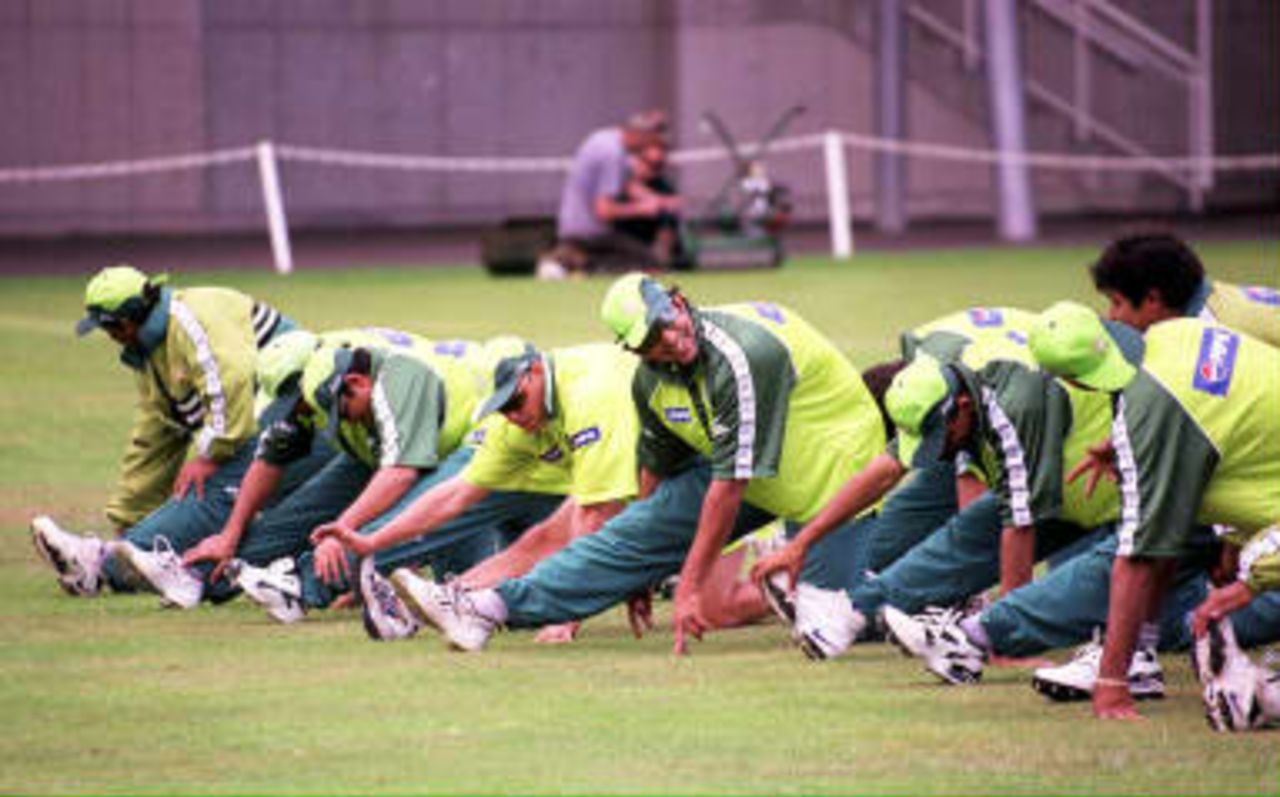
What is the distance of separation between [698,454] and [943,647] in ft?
5.10

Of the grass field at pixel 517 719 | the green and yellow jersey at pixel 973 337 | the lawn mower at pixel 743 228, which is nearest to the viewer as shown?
the grass field at pixel 517 719

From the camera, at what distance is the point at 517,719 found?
378 inches

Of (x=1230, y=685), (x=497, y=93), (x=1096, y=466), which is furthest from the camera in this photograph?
(x=497, y=93)

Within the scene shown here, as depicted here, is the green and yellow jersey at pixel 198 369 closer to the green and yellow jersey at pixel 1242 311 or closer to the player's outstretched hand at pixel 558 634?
the player's outstretched hand at pixel 558 634

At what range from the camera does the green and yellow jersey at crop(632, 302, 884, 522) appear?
1084 centimetres

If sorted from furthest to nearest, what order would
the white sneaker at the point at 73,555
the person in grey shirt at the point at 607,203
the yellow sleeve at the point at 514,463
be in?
the person in grey shirt at the point at 607,203 → the white sneaker at the point at 73,555 → the yellow sleeve at the point at 514,463

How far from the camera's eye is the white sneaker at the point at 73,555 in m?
12.8

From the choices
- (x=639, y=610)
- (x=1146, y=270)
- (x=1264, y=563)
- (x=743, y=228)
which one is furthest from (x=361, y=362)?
(x=743, y=228)

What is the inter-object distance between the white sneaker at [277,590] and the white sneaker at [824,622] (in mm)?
2172

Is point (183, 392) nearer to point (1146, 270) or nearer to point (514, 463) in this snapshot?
point (514, 463)

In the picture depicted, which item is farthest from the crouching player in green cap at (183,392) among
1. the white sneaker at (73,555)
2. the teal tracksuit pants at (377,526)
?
the teal tracksuit pants at (377,526)

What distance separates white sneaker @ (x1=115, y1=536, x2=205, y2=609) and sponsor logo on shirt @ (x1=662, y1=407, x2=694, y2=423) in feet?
8.08

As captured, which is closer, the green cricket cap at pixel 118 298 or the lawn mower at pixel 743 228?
the green cricket cap at pixel 118 298

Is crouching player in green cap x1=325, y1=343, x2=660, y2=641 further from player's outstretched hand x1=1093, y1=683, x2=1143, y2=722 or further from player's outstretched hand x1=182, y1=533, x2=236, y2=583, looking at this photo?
player's outstretched hand x1=1093, y1=683, x2=1143, y2=722
